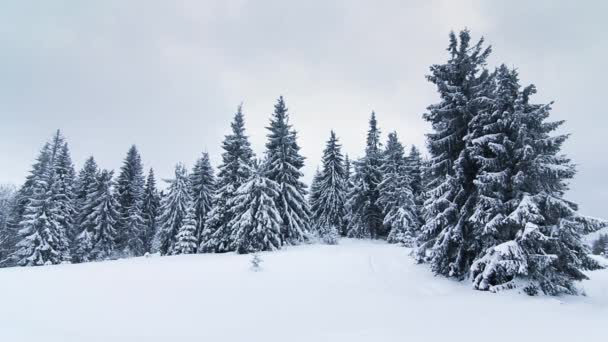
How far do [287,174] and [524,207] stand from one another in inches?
803

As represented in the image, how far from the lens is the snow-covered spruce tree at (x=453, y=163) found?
15.0 meters

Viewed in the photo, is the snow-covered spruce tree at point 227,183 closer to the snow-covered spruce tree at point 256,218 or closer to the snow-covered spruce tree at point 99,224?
the snow-covered spruce tree at point 256,218

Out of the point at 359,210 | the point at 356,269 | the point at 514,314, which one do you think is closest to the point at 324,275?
the point at 356,269

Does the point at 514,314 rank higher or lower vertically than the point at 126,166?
lower

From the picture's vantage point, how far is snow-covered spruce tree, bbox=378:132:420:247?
110 feet

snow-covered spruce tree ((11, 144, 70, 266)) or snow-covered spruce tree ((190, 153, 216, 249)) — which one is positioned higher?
snow-covered spruce tree ((190, 153, 216, 249))

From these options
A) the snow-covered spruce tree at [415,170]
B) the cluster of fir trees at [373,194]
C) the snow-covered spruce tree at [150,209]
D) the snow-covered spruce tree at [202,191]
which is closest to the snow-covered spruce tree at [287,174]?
the cluster of fir trees at [373,194]

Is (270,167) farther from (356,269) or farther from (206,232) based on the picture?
(356,269)

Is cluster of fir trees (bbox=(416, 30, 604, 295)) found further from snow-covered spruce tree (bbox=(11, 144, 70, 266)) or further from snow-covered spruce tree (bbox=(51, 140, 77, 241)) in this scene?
snow-covered spruce tree (bbox=(51, 140, 77, 241))

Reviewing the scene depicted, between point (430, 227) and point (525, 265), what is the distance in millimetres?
4330

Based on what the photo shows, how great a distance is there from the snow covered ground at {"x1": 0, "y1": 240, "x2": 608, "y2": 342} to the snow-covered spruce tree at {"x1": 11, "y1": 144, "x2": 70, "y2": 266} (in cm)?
1884

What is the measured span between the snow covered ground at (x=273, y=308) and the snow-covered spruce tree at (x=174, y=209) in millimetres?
20890

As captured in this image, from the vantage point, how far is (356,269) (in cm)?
1653

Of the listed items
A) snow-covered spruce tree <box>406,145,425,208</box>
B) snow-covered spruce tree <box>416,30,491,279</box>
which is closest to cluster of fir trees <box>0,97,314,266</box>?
snow-covered spruce tree <box>416,30,491,279</box>
